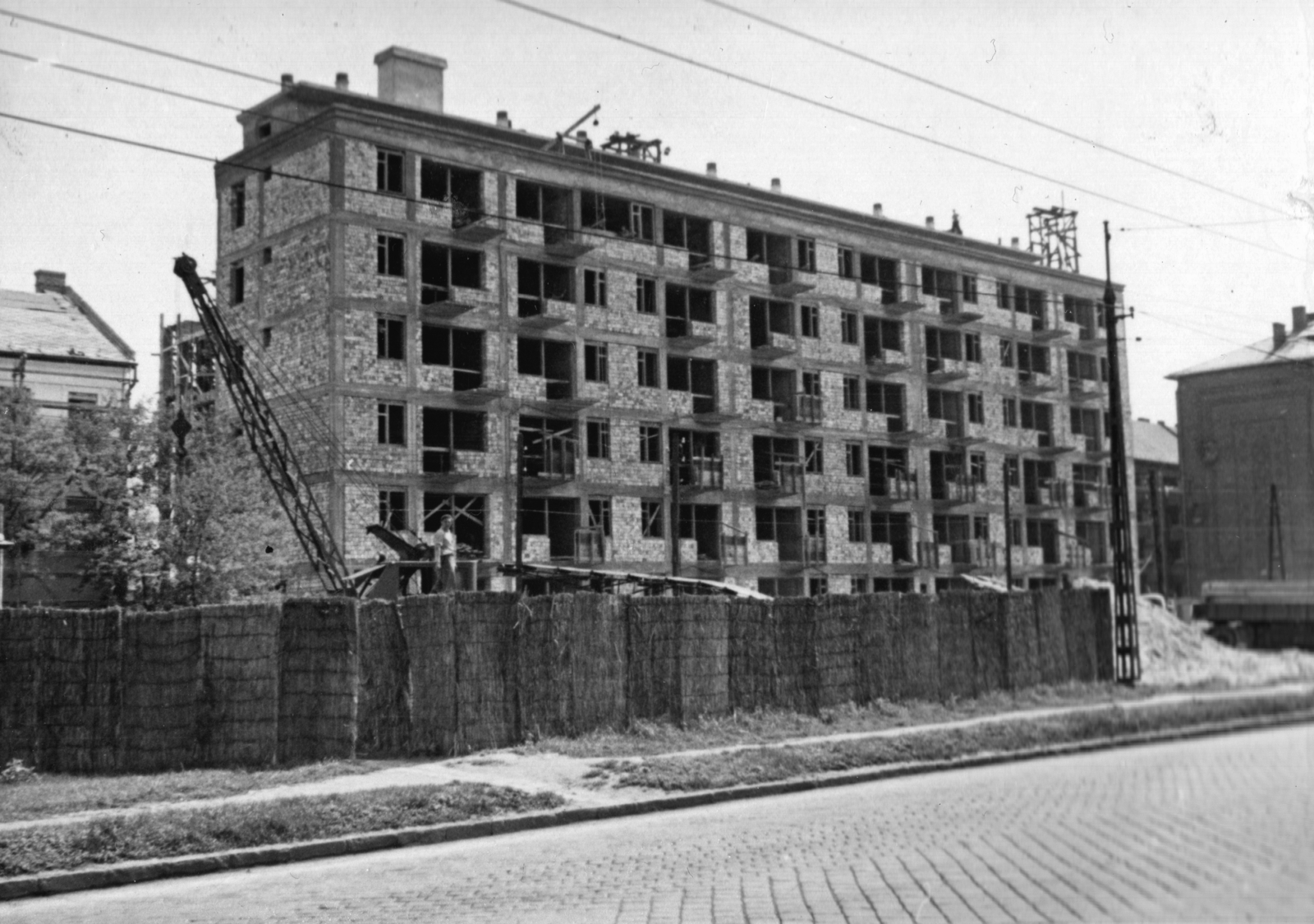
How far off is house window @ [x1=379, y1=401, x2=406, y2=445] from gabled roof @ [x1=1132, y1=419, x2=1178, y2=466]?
56127mm

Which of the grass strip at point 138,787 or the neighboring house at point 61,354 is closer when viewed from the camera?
the grass strip at point 138,787

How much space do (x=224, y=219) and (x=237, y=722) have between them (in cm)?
3238

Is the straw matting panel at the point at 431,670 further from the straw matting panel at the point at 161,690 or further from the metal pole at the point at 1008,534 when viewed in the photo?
the metal pole at the point at 1008,534

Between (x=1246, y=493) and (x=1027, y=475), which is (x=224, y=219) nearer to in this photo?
(x=1027, y=475)

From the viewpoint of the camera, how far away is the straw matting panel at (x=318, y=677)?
17.6m

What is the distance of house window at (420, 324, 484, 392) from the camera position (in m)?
44.3

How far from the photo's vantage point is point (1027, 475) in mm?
65562

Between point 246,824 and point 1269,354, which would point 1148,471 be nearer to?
point 246,824

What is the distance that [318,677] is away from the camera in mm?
17750

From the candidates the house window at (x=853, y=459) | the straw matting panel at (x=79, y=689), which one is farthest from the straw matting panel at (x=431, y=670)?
the house window at (x=853, y=459)

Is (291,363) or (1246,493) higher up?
(291,363)

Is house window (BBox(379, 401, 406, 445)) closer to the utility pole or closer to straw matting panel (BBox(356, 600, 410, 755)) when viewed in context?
the utility pole

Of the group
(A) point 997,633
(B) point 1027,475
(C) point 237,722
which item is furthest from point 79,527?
(B) point 1027,475

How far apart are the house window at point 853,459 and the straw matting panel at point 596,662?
37303mm
